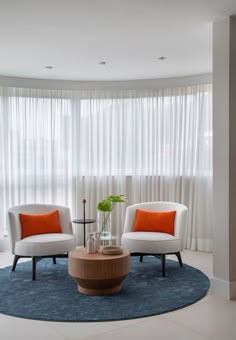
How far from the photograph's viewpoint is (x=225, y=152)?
403 centimetres

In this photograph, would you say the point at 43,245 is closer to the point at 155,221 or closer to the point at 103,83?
the point at 155,221

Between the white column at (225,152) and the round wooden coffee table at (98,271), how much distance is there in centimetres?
96

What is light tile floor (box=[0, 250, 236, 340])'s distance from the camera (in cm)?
327

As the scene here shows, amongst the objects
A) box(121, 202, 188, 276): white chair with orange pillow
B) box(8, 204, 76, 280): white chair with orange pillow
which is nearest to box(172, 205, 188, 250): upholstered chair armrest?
box(121, 202, 188, 276): white chair with orange pillow

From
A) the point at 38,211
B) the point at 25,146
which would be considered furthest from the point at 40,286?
the point at 25,146

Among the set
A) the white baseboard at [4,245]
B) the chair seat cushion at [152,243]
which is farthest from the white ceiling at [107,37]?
the white baseboard at [4,245]

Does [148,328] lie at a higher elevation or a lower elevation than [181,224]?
lower

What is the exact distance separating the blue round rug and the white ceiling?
2.65 meters

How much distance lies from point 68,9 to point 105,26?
557mm

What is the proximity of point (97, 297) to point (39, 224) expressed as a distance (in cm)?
153

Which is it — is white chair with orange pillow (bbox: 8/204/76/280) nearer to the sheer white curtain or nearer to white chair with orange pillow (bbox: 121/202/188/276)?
white chair with orange pillow (bbox: 121/202/188/276)

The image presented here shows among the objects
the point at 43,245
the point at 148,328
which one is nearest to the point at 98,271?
the point at 148,328

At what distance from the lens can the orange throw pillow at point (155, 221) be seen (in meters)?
5.35

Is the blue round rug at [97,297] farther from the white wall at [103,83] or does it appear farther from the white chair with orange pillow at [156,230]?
the white wall at [103,83]
